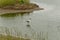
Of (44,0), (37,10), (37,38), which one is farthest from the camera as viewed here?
(44,0)

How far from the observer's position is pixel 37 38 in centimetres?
1714

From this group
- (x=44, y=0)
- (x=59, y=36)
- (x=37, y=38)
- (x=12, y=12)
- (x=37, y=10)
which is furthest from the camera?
(x=44, y=0)

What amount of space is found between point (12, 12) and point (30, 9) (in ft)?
13.5

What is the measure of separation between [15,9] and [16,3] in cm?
590

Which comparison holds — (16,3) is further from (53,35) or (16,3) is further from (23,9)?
(53,35)

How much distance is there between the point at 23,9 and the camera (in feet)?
139

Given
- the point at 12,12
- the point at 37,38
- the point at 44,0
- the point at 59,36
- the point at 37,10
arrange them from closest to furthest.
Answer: the point at 37,38
the point at 59,36
the point at 12,12
the point at 37,10
the point at 44,0

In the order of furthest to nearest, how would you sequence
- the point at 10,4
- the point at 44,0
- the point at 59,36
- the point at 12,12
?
the point at 44,0, the point at 10,4, the point at 12,12, the point at 59,36

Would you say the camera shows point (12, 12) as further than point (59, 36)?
Yes

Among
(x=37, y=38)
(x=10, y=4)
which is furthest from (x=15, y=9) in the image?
(x=37, y=38)

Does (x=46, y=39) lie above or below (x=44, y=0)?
below

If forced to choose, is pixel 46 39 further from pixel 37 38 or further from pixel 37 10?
pixel 37 10

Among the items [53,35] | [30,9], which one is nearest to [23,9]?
[30,9]

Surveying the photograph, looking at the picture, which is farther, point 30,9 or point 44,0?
point 44,0
